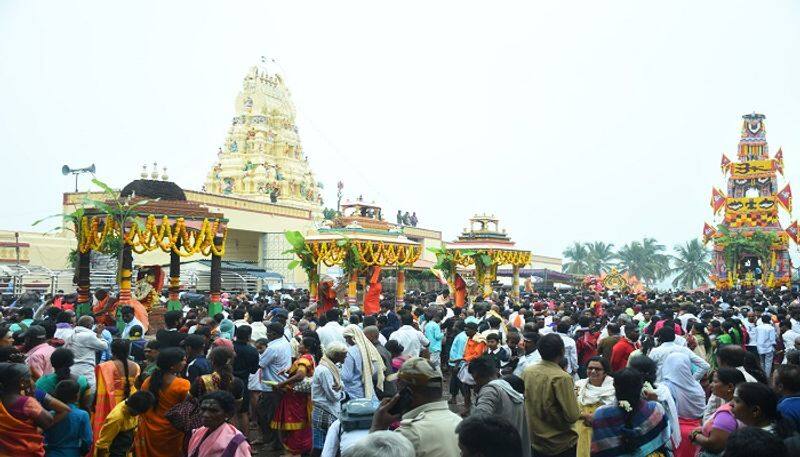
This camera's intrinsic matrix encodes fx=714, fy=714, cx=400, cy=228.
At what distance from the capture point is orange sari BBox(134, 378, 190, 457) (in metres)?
5.31

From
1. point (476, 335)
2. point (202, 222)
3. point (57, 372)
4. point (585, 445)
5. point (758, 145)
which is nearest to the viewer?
point (585, 445)

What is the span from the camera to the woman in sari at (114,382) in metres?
6.07

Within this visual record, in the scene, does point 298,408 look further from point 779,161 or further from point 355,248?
point 779,161

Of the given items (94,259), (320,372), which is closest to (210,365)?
(320,372)

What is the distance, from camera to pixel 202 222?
1653 centimetres

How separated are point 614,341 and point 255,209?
3167cm

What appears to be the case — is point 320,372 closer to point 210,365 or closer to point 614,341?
point 210,365

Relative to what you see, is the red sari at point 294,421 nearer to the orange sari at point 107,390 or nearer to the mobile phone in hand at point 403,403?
the orange sari at point 107,390

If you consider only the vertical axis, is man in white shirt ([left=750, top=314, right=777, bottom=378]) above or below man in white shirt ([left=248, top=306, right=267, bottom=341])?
below

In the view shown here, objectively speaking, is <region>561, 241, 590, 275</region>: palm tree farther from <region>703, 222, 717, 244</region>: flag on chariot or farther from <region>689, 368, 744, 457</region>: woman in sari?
<region>689, 368, 744, 457</region>: woman in sari

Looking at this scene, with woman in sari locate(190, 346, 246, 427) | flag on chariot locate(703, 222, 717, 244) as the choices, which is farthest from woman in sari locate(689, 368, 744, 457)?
flag on chariot locate(703, 222, 717, 244)

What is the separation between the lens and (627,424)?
466 cm

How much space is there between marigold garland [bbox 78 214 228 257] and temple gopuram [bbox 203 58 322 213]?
29.8 meters

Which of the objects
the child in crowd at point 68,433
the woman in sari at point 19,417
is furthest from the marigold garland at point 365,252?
the woman in sari at point 19,417
